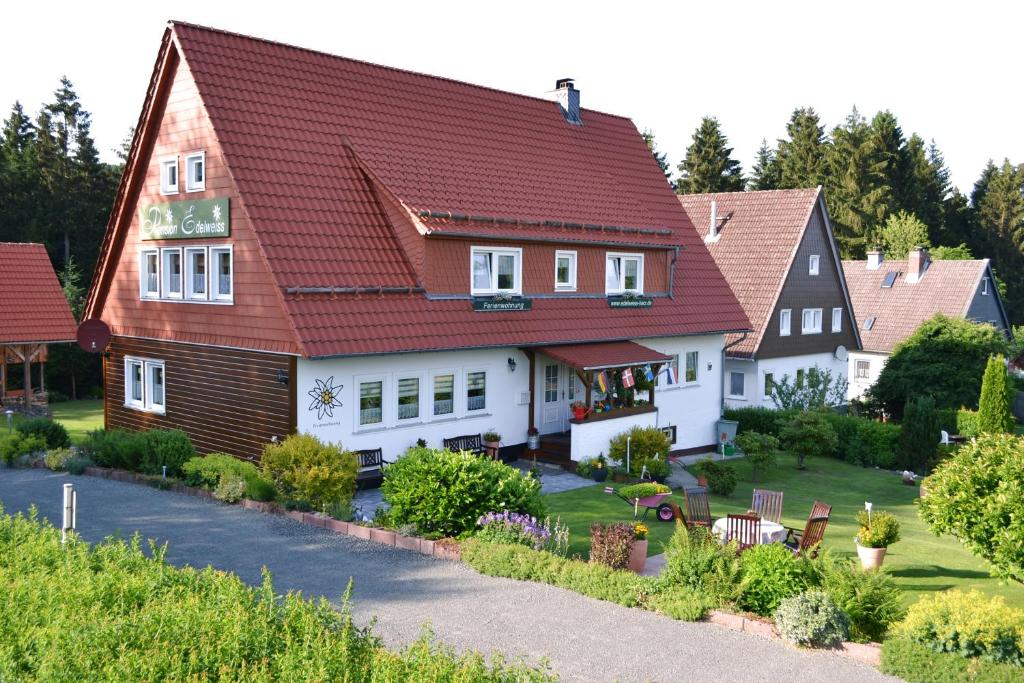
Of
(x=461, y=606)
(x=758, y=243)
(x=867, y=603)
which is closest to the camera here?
(x=867, y=603)

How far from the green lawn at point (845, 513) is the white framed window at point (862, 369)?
Answer: 19.9 m

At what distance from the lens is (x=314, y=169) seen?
70.3ft

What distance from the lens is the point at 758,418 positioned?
99.6ft

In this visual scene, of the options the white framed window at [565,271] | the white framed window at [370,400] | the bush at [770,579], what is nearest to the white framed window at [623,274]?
the white framed window at [565,271]

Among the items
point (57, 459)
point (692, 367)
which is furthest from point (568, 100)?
point (57, 459)

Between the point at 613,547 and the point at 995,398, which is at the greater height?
the point at 995,398

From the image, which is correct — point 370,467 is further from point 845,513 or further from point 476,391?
point 845,513

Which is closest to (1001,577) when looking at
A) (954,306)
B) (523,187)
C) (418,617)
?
(418,617)

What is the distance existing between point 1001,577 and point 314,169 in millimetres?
16089

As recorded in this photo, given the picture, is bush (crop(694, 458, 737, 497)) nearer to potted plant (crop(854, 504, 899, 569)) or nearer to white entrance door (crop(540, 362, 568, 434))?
white entrance door (crop(540, 362, 568, 434))

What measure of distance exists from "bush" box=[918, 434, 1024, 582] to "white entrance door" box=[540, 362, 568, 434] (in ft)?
39.8

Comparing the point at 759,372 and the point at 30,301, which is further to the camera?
the point at 30,301

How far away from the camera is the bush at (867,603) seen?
1077 centimetres

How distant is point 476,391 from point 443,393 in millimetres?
1082
